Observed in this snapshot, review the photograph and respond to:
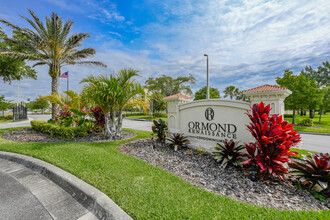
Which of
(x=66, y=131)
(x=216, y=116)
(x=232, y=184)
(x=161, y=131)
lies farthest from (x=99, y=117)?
(x=232, y=184)

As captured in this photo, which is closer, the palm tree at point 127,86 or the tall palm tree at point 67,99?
the palm tree at point 127,86

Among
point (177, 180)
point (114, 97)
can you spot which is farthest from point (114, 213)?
point (114, 97)

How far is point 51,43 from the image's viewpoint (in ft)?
37.5

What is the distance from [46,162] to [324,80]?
64270mm

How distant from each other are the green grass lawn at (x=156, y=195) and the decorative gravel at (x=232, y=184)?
298 mm

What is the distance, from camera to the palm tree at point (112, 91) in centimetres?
653

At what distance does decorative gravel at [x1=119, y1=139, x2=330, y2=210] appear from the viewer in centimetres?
262

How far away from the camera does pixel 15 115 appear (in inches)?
815

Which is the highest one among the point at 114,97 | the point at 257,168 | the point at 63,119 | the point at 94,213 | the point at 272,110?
the point at 114,97

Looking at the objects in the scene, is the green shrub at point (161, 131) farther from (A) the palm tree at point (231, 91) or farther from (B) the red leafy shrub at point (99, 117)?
(A) the palm tree at point (231, 91)

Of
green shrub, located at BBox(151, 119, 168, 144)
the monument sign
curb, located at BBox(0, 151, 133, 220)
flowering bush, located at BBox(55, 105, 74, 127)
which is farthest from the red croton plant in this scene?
flowering bush, located at BBox(55, 105, 74, 127)

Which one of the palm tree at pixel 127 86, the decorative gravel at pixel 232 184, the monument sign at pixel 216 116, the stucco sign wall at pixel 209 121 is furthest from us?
the palm tree at pixel 127 86

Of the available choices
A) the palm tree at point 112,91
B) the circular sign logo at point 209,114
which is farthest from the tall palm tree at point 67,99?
the circular sign logo at point 209,114

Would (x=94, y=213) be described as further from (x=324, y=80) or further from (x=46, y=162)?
(x=324, y=80)
